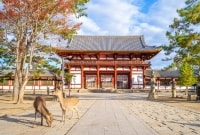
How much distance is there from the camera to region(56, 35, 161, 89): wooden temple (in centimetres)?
6184

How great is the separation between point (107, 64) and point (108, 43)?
6360mm

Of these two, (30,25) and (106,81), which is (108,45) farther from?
(30,25)

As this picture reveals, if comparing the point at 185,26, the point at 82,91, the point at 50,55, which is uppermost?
the point at 185,26

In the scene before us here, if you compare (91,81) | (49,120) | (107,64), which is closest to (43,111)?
(49,120)

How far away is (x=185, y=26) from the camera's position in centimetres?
3120

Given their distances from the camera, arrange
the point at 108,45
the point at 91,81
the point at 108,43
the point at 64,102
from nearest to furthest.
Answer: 1. the point at 64,102
2. the point at 91,81
3. the point at 108,45
4. the point at 108,43

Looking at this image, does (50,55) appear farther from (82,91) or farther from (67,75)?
(82,91)

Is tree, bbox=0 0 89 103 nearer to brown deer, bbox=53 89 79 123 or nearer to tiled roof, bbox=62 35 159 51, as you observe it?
brown deer, bbox=53 89 79 123

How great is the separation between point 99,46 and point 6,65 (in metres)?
31.5

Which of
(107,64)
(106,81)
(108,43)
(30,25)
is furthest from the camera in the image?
(108,43)

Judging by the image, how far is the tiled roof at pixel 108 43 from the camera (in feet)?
208

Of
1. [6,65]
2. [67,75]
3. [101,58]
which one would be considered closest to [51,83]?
[101,58]

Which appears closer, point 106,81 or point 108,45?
point 106,81

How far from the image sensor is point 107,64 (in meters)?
62.2
